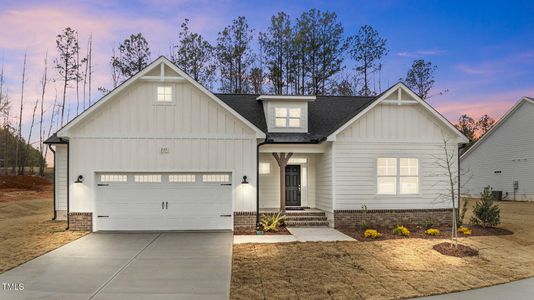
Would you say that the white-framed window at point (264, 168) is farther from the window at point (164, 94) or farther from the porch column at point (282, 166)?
the window at point (164, 94)

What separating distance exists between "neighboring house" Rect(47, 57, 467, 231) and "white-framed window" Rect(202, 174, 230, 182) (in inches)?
1.5

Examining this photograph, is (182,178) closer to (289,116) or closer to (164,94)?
(164,94)

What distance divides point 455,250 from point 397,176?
200 inches

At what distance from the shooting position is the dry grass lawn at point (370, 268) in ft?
26.1

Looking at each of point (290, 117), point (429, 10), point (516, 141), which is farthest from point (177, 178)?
point (516, 141)

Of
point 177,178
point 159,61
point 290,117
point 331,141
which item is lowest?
point 177,178

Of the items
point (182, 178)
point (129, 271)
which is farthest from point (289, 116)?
point (129, 271)

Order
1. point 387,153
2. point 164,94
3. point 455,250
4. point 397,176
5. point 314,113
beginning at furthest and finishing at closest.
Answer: point 314,113, point 397,176, point 387,153, point 164,94, point 455,250

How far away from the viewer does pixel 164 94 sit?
1494 cm

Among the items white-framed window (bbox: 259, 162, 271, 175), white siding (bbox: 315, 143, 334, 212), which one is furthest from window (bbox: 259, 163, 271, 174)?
white siding (bbox: 315, 143, 334, 212)

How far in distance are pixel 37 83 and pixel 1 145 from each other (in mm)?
9913

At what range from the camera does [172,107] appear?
14938mm

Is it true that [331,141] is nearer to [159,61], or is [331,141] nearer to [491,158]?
[159,61]

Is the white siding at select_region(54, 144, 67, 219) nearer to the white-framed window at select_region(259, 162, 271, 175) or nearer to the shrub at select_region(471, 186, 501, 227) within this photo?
the white-framed window at select_region(259, 162, 271, 175)
